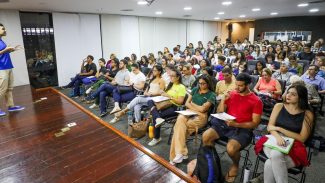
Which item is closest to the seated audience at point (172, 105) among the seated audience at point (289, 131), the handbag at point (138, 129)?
the handbag at point (138, 129)

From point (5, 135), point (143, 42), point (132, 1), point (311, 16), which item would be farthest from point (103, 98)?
point (311, 16)

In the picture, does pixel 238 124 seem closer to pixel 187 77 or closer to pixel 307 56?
pixel 187 77

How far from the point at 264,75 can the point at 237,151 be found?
6.84 ft

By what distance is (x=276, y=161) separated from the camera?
1953mm

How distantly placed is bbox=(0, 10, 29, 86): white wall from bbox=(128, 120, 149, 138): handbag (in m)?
5.55

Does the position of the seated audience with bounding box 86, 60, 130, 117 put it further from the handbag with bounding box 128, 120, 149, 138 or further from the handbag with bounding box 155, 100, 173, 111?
the handbag with bounding box 155, 100, 173, 111

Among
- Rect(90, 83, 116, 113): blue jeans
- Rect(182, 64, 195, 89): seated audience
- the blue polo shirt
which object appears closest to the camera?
the blue polo shirt

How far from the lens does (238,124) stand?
243cm

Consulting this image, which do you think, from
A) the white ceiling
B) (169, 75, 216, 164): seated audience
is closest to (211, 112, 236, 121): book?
(169, 75, 216, 164): seated audience

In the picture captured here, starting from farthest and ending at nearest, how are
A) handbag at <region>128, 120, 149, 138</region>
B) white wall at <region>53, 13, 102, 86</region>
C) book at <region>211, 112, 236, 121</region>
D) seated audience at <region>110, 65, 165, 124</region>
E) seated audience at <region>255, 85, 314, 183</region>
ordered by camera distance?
white wall at <region>53, 13, 102, 86</region>
seated audience at <region>110, 65, 165, 124</region>
handbag at <region>128, 120, 149, 138</region>
book at <region>211, 112, 236, 121</region>
seated audience at <region>255, 85, 314, 183</region>

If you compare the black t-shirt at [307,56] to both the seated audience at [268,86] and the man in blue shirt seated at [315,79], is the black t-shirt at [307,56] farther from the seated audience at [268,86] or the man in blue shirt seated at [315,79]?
the seated audience at [268,86]

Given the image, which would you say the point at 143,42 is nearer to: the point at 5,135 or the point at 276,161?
the point at 5,135

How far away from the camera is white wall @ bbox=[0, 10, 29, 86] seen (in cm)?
657

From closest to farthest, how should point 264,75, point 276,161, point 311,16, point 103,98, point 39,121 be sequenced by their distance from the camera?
point 276,161
point 39,121
point 264,75
point 103,98
point 311,16
